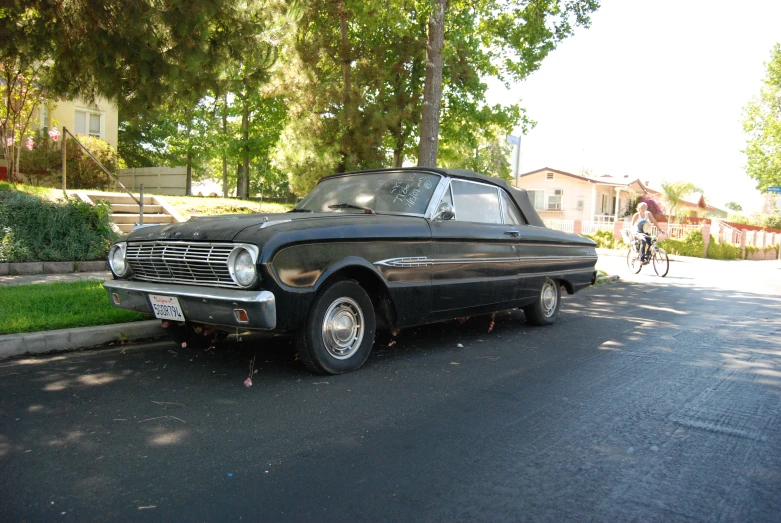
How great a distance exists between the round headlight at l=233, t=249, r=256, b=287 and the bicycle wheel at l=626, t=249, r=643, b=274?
1453 cm

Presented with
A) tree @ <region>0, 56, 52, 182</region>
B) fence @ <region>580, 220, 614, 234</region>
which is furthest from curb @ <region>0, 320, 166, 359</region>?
fence @ <region>580, 220, 614, 234</region>

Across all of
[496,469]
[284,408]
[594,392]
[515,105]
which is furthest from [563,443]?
[515,105]

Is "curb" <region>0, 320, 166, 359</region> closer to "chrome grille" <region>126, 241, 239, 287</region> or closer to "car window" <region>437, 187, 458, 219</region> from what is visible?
"chrome grille" <region>126, 241, 239, 287</region>

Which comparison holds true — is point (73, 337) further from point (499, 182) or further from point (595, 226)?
point (595, 226)

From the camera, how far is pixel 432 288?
543cm

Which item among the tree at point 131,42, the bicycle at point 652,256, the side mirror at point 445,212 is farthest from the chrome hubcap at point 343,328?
the bicycle at point 652,256

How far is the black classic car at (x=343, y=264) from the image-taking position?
4.29 metres

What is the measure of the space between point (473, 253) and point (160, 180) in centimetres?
2312

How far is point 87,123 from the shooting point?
958 inches

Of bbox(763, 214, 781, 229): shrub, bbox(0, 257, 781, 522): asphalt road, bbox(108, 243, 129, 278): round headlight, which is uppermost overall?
bbox(763, 214, 781, 229): shrub

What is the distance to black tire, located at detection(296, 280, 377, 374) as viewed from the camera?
454cm

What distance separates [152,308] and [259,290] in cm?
106

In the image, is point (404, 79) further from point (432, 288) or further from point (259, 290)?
point (259, 290)

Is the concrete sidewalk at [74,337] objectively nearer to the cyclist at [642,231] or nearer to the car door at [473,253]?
the car door at [473,253]
